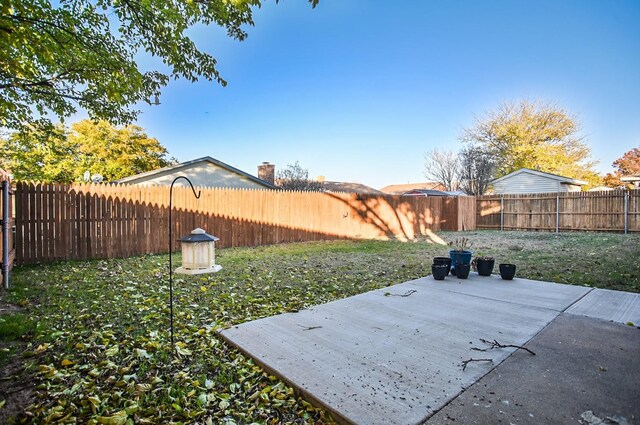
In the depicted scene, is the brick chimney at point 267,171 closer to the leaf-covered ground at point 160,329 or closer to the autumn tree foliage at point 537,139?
the leaf-covered ground at point 160,329

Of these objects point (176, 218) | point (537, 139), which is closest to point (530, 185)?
point (537, 139)

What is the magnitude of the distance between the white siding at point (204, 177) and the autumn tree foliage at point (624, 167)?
33290mm

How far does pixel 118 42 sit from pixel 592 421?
25.2ft

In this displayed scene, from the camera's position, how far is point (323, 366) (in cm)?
224

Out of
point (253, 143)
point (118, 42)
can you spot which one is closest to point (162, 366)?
point (118, 42)

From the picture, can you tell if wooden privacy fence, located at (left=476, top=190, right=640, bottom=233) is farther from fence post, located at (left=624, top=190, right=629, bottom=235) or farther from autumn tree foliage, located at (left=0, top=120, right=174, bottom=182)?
autumn tree foliage, located at (left=0, top=120, right=174, bottom=182)

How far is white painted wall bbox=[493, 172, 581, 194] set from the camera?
738 inches

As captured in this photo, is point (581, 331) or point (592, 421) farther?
point (581, 331)

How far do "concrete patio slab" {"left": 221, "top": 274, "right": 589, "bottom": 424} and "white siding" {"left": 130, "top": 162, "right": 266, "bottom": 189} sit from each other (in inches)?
509

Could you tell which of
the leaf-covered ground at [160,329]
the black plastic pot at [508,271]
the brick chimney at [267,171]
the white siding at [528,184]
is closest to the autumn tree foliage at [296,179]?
the brick chimney at [267,171]

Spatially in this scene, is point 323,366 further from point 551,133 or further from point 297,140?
point 551,133

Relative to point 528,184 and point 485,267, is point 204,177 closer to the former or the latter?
point 485,267

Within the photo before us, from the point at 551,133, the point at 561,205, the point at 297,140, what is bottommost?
the point at 561,205

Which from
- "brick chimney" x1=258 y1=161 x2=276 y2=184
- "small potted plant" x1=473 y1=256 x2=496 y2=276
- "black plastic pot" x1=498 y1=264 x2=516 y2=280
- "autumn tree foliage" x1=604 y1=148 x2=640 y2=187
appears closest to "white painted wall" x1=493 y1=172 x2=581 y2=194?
"autumn tree foliage" x1=604 y1=148 x2=640 y2=187
